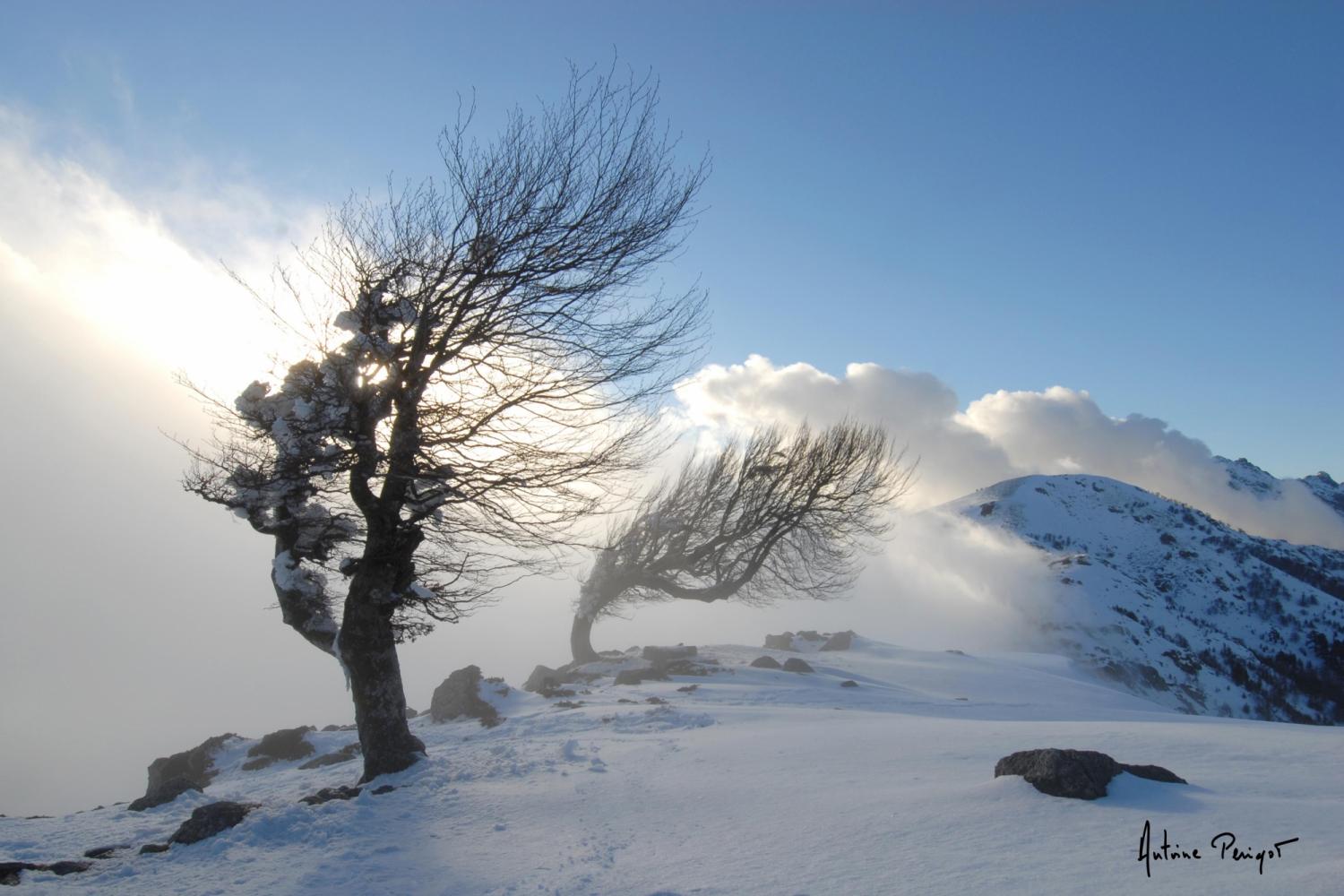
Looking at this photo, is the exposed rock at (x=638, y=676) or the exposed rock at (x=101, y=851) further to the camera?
the exposed rock at (x=638, y=676)

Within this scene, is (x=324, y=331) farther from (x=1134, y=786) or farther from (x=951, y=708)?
(x=951, y=708)

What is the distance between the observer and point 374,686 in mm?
9523

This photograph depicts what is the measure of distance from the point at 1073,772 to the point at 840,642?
22.7 metres

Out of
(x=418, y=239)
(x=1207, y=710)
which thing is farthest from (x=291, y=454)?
(x=1207, y=710)

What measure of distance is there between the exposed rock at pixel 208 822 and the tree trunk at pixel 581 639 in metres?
19.2

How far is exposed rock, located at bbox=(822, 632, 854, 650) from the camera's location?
27.9m

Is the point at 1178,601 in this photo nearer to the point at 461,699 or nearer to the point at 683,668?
the point at 683,668

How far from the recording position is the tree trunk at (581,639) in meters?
26.3

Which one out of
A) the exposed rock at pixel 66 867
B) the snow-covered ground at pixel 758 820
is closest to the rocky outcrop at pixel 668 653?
the snow-covered ground at pixel 758 820

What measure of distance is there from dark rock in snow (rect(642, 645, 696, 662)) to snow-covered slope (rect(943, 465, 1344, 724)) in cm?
3302

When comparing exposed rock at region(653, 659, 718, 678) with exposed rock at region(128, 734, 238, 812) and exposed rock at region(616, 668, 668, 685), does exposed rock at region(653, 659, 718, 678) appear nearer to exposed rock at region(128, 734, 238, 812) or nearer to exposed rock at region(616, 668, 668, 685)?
exposed rock at region(616, 668, 668, 685)

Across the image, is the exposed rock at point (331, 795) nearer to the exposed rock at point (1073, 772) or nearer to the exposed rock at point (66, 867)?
the exposed rock at point (66, 867)
